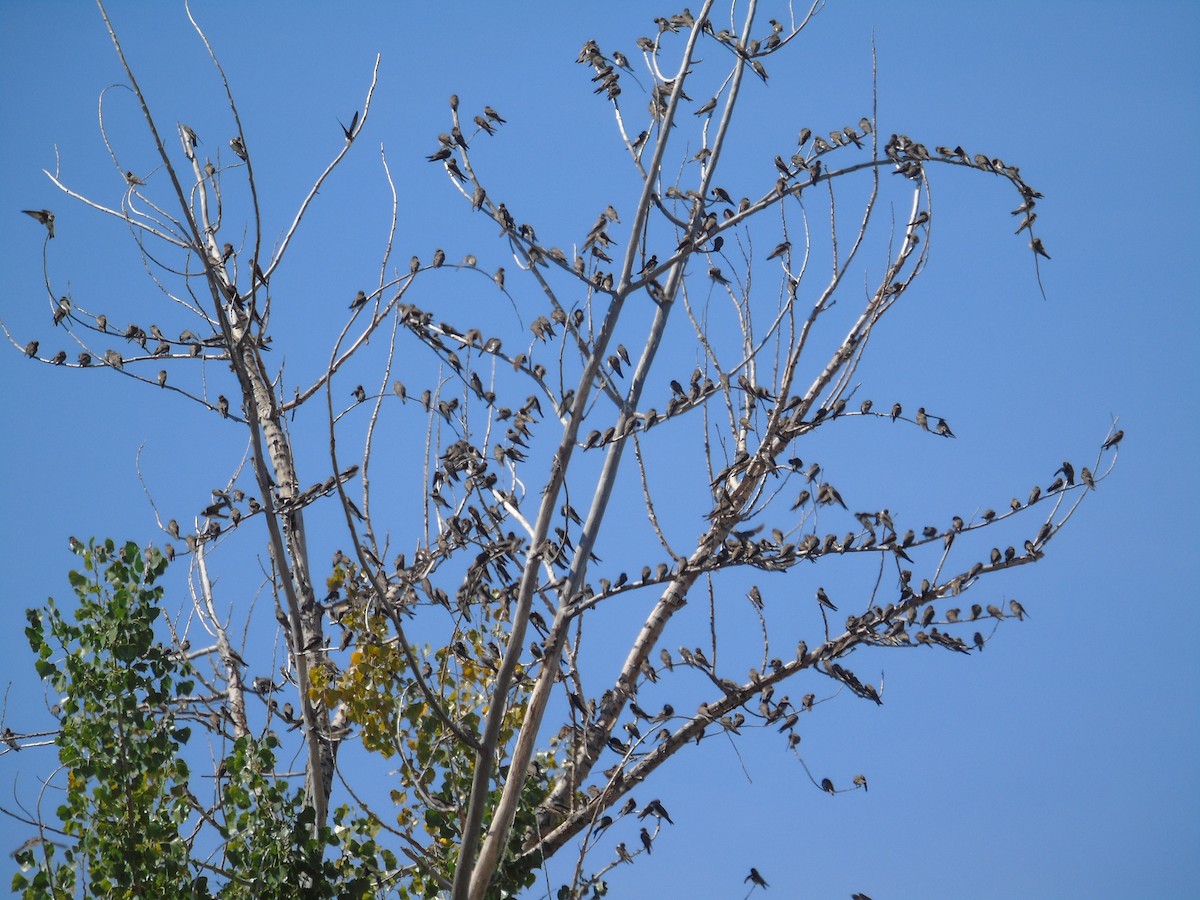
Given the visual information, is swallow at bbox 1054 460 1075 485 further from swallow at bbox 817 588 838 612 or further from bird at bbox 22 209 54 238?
bird at bbox 22 209 54 238

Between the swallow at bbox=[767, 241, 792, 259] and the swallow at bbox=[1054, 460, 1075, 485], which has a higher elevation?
the swallow at bbox=[767, 241, 792, 259]

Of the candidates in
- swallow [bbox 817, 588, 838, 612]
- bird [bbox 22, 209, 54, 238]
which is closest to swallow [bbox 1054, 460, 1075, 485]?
swallow [bbox 817, 588, 838, 612]

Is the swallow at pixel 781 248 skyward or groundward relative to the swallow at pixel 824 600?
skyward

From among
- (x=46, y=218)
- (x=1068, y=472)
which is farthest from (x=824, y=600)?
(x=46, y=218)

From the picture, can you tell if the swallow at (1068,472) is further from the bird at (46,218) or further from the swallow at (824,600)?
the bird at (46,218)

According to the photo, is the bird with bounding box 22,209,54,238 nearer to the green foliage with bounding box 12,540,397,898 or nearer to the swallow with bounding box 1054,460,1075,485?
the green foliage with bounding box 12,540,397,898

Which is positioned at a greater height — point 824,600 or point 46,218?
point 46,218

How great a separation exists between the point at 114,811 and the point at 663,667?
2.19m

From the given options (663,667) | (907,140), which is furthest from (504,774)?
(907,140)

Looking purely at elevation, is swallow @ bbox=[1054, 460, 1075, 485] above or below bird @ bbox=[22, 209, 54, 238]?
below

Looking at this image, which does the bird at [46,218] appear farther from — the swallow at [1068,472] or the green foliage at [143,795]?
the swallow at [1068,472]

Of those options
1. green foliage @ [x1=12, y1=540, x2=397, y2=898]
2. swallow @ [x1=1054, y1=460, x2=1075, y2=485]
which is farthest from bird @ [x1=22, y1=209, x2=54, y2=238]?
swallow @ [x1=1054, y1=460, x2=1075, y2=485]

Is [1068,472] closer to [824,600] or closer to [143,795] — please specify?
[824,600]

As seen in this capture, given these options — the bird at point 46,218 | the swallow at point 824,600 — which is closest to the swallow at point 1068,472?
the swallow at point 824,600
